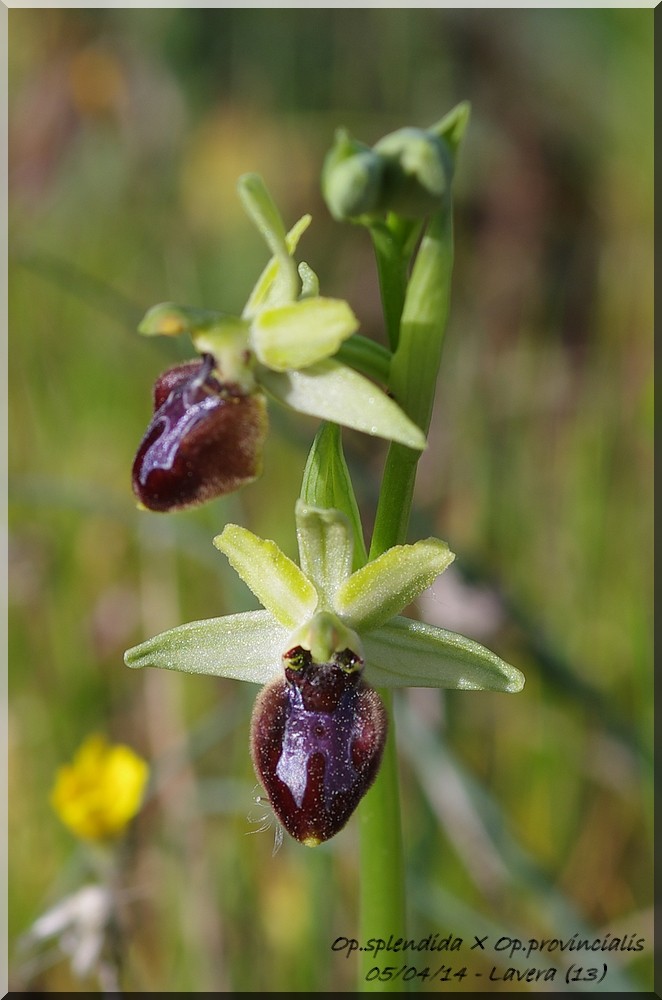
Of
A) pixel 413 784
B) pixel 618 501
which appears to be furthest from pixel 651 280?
pixel 413 784

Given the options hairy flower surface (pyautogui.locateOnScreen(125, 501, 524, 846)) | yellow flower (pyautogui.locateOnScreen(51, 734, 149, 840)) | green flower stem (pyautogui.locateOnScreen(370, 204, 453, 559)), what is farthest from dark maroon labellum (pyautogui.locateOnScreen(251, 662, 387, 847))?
yellow flower (pyautogui.locateOnScreen(51, 734, 149, 840))

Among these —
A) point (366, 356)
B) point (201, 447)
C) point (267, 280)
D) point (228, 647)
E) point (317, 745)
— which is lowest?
point (317, 745)

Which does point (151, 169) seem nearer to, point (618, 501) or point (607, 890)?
point (618, 501)

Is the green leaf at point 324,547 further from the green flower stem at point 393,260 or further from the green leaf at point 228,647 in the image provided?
the green flower stem at point 393,260

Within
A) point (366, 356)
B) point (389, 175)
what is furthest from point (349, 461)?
point (389, 175)

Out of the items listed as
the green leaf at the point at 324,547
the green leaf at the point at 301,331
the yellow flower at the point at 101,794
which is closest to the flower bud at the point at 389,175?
the green leaf at the point at 301,331

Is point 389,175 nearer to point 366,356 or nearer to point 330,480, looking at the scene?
point 366,356
